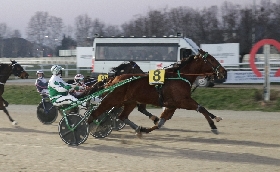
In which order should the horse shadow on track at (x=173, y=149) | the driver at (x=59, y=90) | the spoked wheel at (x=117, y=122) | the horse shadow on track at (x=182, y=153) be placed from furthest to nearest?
the spoked wheel at (x=117, y=122) → the driver at (x=59, y=90) → the horse shadow on track at (x=173, y=149) → the horse shadow on track at (x=182, y=153)

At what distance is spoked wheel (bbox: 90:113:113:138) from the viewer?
36.2 feet

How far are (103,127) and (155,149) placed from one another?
1.77m

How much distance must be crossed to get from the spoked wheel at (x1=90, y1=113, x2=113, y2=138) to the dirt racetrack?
0.15 m

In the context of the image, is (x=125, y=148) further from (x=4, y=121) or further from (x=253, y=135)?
(x=4, y=121)

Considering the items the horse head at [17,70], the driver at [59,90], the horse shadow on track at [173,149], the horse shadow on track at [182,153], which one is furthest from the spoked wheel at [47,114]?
the horse shadow on track at [182,153]

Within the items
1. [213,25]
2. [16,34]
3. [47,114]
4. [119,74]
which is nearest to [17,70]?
[47,114]

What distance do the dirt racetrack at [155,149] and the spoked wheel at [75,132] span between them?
17 cm

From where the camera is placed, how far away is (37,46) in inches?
2537

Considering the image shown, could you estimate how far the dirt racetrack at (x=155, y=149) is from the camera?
803 centimetres

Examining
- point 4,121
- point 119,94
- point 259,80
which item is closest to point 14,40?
point 259,80

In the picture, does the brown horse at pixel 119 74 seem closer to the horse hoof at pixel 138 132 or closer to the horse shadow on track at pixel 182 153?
the horse hoof at pixel 138 132

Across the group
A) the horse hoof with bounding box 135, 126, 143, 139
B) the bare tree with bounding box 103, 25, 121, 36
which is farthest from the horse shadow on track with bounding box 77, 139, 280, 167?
the bare tree with bounding box 103, 25, 121, 36

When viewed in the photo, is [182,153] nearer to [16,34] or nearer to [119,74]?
[119,74]

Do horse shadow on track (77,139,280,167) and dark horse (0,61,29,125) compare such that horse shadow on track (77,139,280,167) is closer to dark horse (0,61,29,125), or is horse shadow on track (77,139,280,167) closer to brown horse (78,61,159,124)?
brown horse (78,61,159,124)
